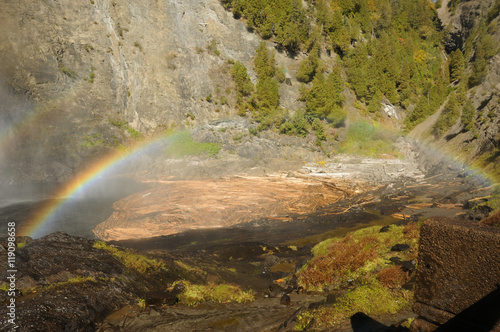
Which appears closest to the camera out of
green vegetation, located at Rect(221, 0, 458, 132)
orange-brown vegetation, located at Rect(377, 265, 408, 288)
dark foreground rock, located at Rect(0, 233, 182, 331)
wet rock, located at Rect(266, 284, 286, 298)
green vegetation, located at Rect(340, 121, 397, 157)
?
dark foreground rock, located at Rect(0, 233, 182, 331)

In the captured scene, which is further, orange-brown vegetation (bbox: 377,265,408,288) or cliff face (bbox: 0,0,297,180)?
cliff face (bbox: 0,0,297,180)

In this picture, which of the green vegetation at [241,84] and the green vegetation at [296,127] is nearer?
the green vegetation at [296,127]

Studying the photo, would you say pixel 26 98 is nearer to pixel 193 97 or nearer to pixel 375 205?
pixel 193 97

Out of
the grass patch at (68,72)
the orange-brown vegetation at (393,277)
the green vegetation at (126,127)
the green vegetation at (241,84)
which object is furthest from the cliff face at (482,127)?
the grass patch at (68,72)

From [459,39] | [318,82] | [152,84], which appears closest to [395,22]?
[459,39]

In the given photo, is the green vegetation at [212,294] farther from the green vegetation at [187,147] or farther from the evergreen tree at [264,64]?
the evergreen tree at [264,64]

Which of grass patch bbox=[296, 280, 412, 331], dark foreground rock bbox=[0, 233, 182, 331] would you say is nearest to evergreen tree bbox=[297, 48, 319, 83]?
dark foreground rock bbox=[0, 233, 182, 331]

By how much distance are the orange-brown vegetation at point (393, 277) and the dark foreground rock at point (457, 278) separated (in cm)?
249

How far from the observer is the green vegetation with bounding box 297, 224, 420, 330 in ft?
16.1

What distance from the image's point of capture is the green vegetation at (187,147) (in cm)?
3178

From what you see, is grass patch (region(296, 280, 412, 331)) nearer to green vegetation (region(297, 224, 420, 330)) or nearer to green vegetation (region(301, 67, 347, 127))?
green vegetation (region(297, 224, 420, 330))

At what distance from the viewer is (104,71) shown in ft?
112

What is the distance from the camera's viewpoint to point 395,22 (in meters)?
61.8

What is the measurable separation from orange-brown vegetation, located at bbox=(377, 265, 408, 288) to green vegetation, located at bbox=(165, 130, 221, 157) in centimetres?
2671
